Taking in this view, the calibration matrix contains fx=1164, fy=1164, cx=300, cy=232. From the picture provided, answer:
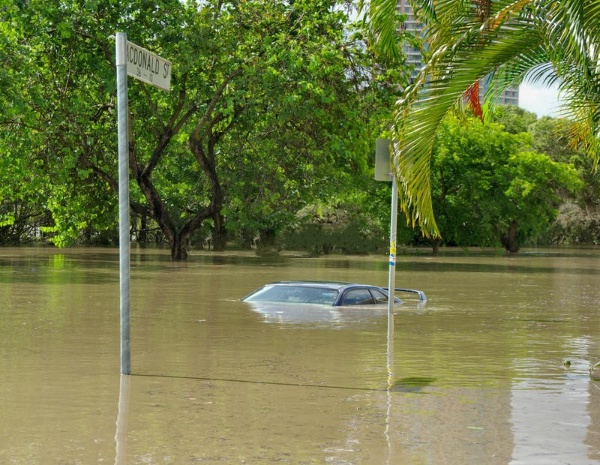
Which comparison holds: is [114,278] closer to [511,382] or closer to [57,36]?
[57,36]

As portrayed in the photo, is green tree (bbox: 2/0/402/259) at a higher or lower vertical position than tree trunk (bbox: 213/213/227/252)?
higher

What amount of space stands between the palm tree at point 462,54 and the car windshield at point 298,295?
7.81 m

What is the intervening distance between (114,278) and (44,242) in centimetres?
4278

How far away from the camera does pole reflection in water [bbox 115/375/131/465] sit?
7262 millimetres

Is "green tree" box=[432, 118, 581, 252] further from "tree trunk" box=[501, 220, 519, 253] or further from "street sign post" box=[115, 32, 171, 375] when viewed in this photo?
"street sign post" box=[115, 32, 171, 375]

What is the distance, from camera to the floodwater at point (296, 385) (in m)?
7.65

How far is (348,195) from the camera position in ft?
149

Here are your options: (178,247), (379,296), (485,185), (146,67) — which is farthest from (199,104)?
(146,67)

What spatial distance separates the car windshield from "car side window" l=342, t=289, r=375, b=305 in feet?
0.70

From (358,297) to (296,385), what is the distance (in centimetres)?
1003

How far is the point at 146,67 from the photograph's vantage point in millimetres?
10875

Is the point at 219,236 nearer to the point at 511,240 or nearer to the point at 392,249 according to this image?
the point at 511,240

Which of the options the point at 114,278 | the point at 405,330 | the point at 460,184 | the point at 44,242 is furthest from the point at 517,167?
the point at 405,330

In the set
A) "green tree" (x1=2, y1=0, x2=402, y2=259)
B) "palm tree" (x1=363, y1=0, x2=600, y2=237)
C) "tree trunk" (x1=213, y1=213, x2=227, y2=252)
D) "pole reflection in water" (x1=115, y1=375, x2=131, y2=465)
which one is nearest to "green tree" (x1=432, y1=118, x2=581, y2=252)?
"tree trunk" (x1=213, y1=213, x2=227, y2=252)
